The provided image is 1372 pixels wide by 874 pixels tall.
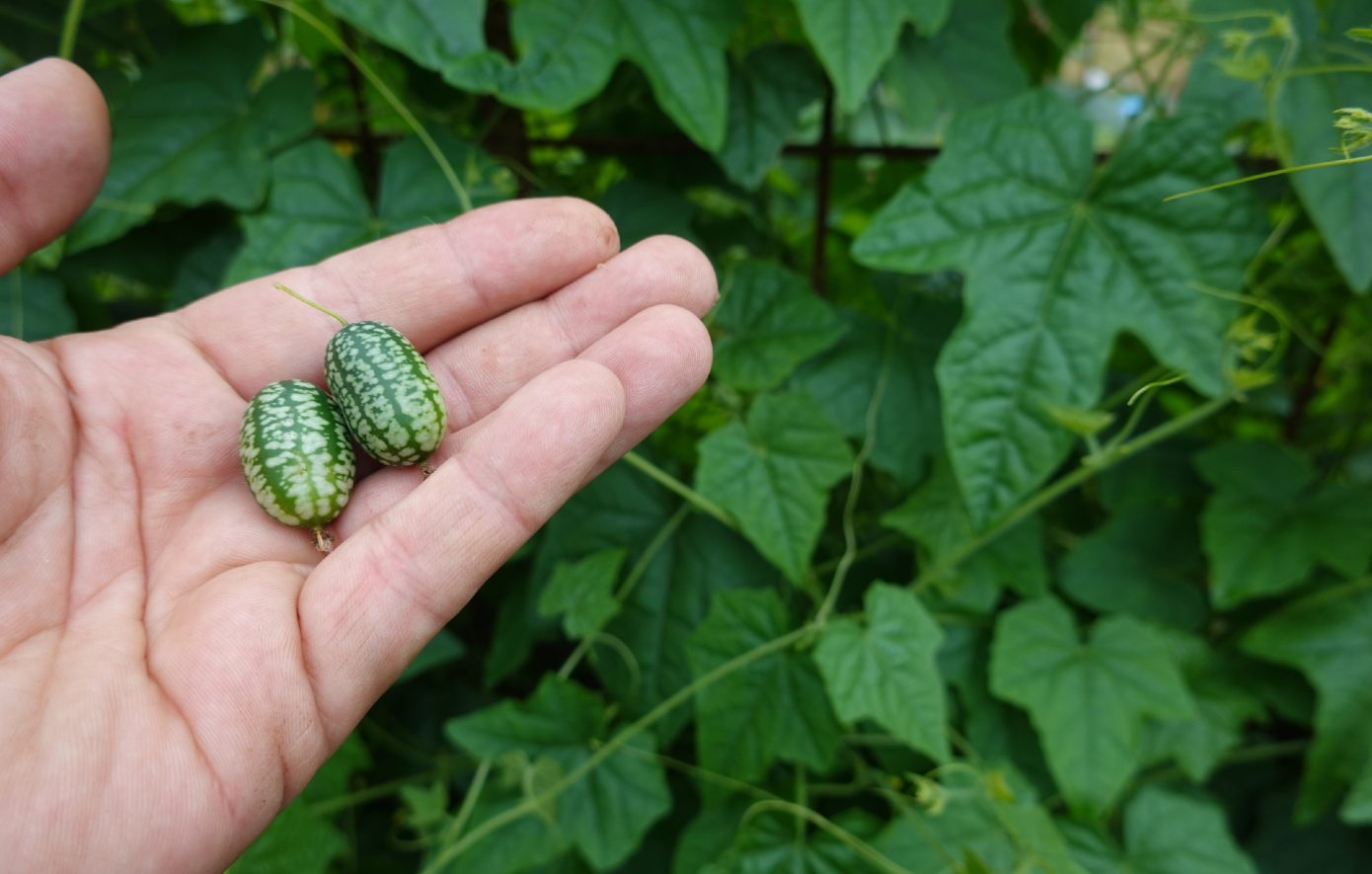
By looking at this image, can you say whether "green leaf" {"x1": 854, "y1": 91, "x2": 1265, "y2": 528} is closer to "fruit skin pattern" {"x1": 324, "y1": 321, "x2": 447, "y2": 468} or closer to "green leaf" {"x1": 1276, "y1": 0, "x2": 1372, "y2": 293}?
"green leaf" {"x1": 1276, "y1": 0, "x2": 1372, "y2": 293}

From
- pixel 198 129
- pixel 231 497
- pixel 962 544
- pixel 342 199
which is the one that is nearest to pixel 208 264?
pixel 198 129

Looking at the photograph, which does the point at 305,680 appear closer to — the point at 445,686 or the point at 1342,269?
the point at 445,686

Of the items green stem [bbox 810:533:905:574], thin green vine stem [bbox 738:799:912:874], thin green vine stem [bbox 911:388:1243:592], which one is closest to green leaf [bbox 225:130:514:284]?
green stem [bbox 810:533:905:574]

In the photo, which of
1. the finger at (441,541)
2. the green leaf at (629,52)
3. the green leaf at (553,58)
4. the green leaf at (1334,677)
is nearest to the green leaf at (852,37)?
the green leaf at (629,52)

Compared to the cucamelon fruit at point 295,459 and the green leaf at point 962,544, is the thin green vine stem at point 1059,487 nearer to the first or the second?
the green leaf at point 962,544

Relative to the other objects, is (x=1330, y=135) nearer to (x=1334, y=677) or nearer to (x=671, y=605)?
(x=1334, y=677)

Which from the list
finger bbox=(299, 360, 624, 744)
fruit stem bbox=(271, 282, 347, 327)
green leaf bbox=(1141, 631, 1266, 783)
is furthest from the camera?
green leaf bbox=(1141, 631, 1266, 783)
